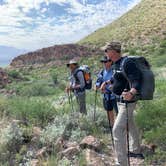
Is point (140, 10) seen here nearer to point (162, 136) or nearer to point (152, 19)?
point (152, 19)

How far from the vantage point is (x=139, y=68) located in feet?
21.4

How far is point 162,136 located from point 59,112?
11.9 feet

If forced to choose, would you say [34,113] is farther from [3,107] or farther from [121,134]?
[121,134]

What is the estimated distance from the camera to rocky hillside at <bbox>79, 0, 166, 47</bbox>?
217 ft

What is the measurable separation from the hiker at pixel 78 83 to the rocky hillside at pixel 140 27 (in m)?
51.2

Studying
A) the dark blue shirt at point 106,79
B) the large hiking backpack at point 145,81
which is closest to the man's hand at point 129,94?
the large hiking backpack at point 145,81

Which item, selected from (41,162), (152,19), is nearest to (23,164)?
(41,162)

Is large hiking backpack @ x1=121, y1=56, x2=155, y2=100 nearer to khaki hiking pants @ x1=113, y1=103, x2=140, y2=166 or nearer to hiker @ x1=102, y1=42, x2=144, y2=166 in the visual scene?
hiker @ x1=102, y1=42, x2=144, y2=166

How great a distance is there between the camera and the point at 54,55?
65.1m

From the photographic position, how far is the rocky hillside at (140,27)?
66000 millimetres

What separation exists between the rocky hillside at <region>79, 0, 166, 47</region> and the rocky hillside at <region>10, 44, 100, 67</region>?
6773 millimetres

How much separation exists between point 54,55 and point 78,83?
180 feet

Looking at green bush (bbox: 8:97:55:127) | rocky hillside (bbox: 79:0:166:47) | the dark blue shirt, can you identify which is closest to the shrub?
green bush (bbox: 8:97:55:127)

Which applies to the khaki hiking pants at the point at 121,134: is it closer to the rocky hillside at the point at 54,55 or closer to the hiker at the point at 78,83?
the hiker at the point at 78,83
